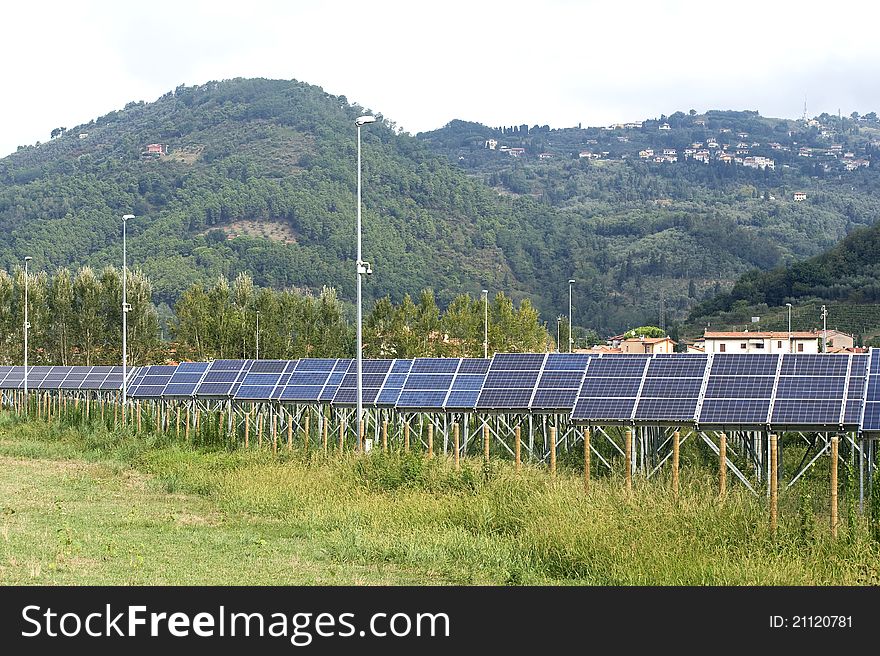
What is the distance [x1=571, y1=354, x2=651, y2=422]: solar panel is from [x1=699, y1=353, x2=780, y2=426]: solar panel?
5.22 feet

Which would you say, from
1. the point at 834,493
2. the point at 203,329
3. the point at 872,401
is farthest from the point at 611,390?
the point at 203,329

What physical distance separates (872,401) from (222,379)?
29164 mm

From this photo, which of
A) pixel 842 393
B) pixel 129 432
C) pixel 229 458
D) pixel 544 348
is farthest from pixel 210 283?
pixel 842 393

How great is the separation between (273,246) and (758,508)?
17227 centimetres

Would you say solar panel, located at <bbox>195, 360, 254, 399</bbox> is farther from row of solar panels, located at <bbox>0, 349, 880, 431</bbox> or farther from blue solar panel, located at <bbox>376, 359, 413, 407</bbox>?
blue solar panel, located at <bbox>376, 359, 413, 407</bbox>

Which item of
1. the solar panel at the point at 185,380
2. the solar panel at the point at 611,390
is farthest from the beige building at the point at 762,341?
the solar panel at the point at 611,390

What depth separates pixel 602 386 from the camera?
24.9 m

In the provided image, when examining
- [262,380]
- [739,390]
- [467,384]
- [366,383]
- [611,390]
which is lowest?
[262,380]

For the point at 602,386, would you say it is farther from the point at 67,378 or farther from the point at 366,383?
the point at 67,378

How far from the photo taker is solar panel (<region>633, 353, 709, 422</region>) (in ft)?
75.5

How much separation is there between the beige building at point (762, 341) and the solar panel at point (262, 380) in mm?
56571

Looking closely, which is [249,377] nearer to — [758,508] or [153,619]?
[758,508]

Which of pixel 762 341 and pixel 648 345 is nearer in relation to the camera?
pixel 762 341

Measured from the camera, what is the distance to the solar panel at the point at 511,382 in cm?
2927
